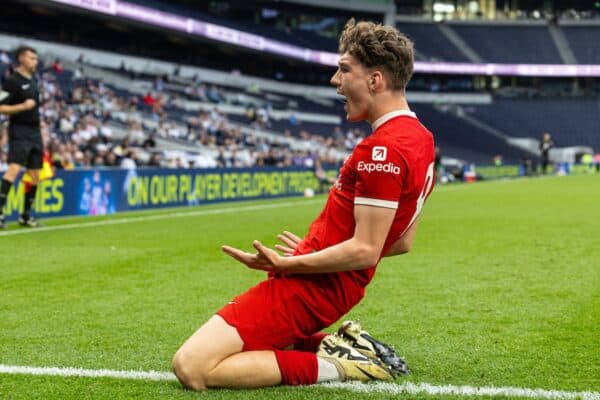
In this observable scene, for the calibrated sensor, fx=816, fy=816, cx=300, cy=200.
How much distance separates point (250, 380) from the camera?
3.74 meters

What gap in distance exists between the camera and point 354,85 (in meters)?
3.69

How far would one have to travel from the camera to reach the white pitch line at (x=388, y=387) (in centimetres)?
363

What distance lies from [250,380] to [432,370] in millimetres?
1000

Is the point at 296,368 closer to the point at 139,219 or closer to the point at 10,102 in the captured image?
the point at 10,102

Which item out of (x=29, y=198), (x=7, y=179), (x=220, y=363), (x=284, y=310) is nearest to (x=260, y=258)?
(x=284, y=310)

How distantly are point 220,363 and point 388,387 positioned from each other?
0.79 meters

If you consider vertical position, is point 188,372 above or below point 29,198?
above

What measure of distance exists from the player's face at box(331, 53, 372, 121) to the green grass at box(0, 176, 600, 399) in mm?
1296

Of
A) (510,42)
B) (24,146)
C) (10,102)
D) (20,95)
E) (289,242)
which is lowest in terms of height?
(24,146)

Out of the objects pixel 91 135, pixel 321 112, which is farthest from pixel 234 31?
pixel 91 135

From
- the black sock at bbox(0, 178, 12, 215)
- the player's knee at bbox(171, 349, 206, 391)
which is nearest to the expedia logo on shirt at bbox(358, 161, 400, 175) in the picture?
the player's knee at bbox(171, 349, 206, 391)

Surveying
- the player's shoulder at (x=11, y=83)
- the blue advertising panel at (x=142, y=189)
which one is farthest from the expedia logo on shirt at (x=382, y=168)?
the blue advertising panel at (x=142, y=189)

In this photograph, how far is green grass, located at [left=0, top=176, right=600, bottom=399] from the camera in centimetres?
407

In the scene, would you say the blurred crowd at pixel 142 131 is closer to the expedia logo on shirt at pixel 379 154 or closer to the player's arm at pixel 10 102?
the player's arm at pixel 10 102
